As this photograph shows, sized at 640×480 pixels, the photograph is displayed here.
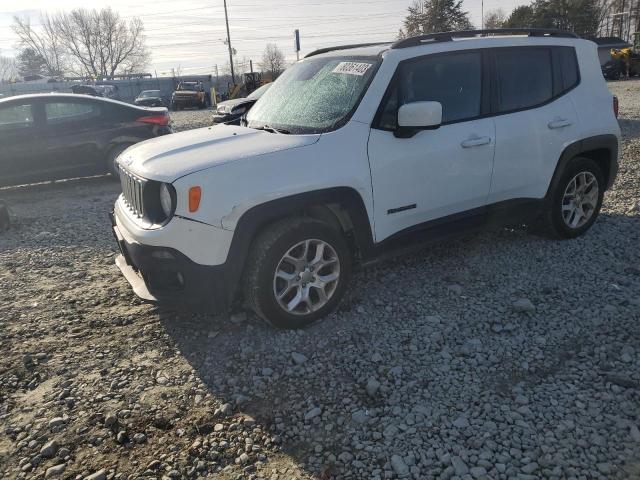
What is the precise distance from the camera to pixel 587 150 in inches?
189

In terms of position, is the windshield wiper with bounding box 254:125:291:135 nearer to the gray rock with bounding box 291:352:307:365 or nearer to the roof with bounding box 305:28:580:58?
the roof with bounding box 305:28:580:58

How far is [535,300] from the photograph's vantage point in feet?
12.8

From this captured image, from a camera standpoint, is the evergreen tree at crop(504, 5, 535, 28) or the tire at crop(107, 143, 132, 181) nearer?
the tire at crop(107, 143, 132, 181)

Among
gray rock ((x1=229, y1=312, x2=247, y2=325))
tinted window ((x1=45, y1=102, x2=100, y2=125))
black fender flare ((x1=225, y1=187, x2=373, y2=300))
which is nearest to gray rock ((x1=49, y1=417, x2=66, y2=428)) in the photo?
black fender flare ((x1=225, y1=187, x2=373, y2=300))

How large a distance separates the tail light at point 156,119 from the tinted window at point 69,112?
28.6 inches

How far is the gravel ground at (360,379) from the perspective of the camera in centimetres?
247

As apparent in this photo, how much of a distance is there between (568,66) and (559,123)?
1.96ft

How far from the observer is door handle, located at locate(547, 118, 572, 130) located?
4.51m

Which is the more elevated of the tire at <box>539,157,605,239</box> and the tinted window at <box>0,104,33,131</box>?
the tinted window at <box>0,104,33,131</box>

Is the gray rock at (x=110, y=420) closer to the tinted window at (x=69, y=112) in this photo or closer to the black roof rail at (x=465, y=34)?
the black roof rail at (x=465, y=34)

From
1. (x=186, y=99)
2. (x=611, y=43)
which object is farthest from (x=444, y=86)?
(x=611, y=43)

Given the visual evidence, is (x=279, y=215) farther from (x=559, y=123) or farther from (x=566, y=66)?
(x=566, y=66)

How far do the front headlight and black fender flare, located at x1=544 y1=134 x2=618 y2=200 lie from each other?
333 cm

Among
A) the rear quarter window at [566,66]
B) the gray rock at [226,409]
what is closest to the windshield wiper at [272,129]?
the gray rock at [226,409]
